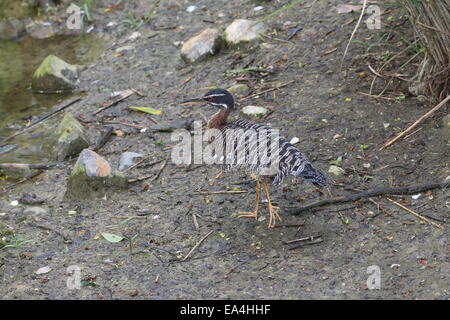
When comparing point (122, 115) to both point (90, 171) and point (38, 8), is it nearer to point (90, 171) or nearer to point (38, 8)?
point (90, 171)

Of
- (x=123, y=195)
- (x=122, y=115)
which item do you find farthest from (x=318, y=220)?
(x=122, y=115)

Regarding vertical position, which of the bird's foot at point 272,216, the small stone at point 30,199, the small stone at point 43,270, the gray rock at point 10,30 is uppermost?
the small stone at point 43,270

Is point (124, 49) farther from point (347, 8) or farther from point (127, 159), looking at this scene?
point (347, 8)

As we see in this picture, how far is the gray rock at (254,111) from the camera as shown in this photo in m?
7.14

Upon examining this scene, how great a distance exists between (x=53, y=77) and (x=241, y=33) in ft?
8.68

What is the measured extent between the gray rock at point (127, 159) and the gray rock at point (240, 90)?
1433mm

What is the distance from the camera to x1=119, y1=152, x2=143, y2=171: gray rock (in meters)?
6.82

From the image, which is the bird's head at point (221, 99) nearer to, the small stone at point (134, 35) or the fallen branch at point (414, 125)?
the fallen branch at point (414, 125)

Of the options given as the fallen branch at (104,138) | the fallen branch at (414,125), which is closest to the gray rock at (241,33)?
the fallen branch at (104,138)

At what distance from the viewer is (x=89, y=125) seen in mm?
7734

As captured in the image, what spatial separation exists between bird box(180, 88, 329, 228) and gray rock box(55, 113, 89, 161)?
70.4 inches

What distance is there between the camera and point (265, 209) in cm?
595

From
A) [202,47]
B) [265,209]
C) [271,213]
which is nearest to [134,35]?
[202,47]

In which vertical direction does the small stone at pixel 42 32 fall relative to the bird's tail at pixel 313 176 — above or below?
below
